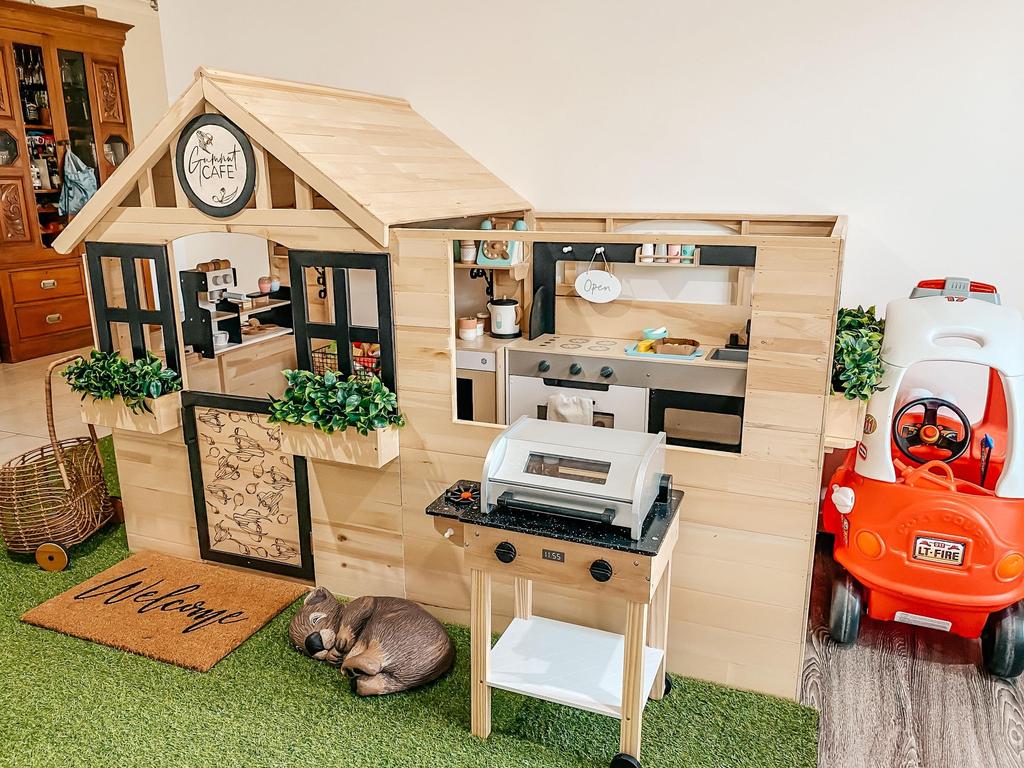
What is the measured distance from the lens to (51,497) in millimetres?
3822

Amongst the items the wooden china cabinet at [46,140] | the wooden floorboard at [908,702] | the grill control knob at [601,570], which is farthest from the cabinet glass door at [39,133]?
the wooden floorboard at [908,702]

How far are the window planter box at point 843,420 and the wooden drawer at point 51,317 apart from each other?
7.29 meters

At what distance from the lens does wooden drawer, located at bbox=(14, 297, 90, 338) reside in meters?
7.50

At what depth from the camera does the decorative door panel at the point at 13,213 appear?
717cm

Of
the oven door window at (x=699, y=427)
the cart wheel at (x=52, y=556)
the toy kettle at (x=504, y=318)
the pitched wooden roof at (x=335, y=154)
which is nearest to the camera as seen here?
the pitched wooden roof at (x=335, y=154)

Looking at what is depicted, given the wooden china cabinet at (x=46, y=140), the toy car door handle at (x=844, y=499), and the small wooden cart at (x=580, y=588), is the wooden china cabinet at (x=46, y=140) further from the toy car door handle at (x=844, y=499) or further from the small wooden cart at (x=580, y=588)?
the toy car door handle at (x=844, y=499)

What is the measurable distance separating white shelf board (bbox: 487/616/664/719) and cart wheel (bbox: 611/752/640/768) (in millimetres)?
124

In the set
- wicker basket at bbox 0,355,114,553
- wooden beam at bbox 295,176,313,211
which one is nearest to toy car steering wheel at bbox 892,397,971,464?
wooden beam at bbox 295,176,313,211

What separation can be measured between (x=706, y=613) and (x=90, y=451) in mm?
3008

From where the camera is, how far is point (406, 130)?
4004mm

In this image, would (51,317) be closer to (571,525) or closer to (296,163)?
(296,163)

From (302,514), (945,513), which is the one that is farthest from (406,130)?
(945,513)

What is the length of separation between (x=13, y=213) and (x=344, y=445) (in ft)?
19.3

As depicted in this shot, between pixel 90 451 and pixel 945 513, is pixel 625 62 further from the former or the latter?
pixel 90 451
